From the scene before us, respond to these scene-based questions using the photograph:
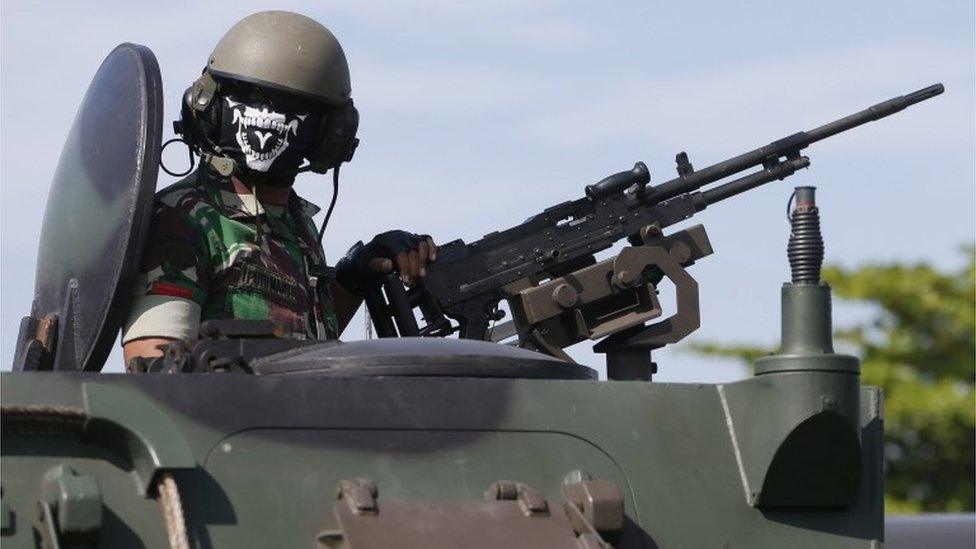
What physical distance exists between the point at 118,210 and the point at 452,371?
108cm

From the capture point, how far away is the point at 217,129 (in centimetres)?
558

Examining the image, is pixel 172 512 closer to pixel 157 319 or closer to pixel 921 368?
pixel 157 319

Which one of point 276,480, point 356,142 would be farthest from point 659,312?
point 276,480

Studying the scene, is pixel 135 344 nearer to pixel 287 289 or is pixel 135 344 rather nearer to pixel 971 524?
pixel 287 289

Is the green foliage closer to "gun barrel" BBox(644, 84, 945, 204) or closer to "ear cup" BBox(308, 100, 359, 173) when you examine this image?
"gun barrel" BBox(644, 84, 945, 204)

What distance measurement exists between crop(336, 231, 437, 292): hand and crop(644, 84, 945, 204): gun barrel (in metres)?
1.69

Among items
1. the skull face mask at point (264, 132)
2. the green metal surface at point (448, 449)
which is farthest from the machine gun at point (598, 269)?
the green metal surface at point (448, 449)

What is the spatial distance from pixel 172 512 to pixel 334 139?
2252 mm

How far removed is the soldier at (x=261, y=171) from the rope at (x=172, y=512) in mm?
1486

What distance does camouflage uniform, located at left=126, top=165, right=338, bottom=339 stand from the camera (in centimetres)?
507

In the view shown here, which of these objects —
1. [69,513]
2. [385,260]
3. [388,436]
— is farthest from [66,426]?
[385,260]

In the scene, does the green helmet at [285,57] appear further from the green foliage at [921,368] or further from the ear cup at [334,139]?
the green foliage at [921,368]

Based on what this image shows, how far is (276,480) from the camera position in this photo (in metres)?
3.76

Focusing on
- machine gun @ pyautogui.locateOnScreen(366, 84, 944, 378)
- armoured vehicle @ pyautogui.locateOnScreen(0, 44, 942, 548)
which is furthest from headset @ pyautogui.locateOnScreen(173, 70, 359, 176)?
armoured vehicle @ pyautogui.locateOnScreen(0, 44, 942, 548)
